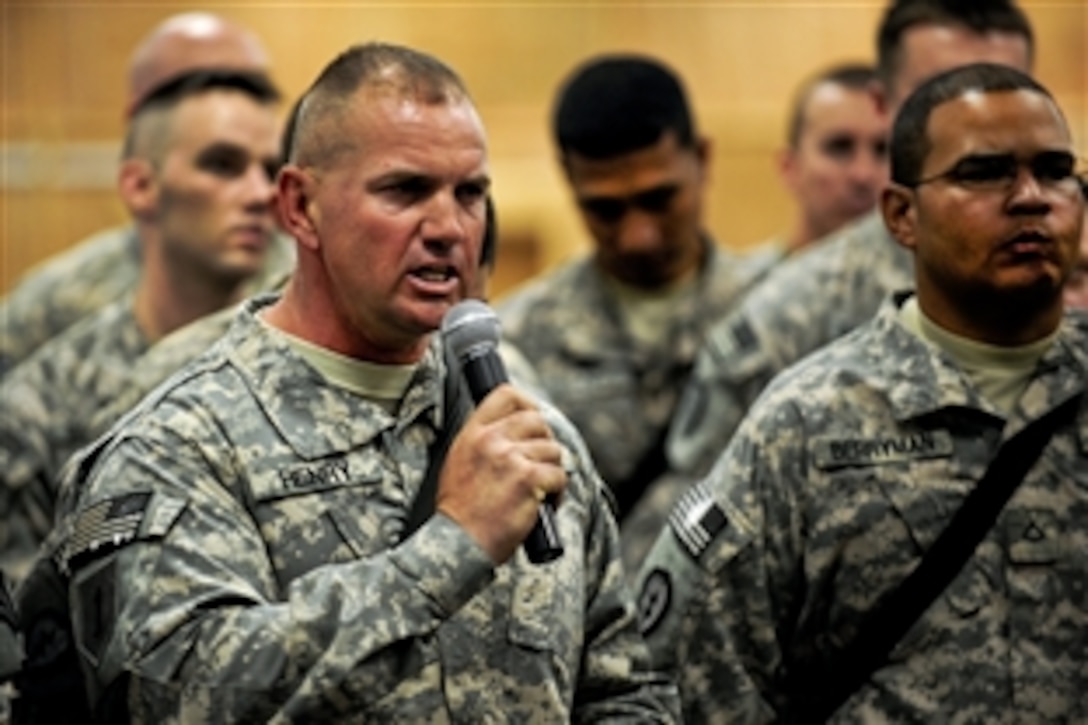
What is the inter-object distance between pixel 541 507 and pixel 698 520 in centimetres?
91

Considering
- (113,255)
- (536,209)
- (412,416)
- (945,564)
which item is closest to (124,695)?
(412,416)

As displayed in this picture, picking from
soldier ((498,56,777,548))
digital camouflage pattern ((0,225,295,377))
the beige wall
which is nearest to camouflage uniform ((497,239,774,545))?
soldier ((498,56,777,548))

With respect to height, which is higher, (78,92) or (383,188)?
(383,188)

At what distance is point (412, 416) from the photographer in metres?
3.63

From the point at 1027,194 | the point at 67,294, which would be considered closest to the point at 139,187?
the point at 67,294

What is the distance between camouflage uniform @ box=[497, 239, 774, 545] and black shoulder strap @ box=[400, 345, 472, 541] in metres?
2.14

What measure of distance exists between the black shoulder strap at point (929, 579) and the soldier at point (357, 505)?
16.3 inches

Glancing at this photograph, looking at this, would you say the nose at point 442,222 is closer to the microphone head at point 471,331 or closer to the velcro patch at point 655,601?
the microphone head at point 471,331

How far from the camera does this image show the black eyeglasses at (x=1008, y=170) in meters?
4.19

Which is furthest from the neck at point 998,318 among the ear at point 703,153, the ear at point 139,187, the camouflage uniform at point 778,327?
the ear at point 139,187

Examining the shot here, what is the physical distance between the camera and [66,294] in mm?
6586

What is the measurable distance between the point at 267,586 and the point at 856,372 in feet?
3.89

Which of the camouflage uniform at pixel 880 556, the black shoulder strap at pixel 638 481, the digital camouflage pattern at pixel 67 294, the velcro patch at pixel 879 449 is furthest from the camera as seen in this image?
the digital camouflage pattern at pixel 67 294

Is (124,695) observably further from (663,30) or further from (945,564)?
(663,30)
